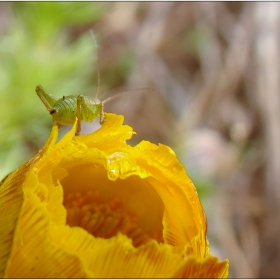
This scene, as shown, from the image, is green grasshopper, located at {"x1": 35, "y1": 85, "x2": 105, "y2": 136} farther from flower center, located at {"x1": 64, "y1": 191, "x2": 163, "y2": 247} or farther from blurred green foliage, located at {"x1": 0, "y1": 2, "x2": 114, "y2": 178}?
blurred green foliage, located at {"x1": 0, "y1": 2, "x2": 114, "y2": 178}

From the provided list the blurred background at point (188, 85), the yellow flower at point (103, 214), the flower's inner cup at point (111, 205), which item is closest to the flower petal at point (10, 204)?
the yellow flower at point (103, 214)

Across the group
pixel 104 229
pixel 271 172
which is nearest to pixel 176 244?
pixel 104 229

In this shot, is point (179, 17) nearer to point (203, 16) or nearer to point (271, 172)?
point (203, 16)

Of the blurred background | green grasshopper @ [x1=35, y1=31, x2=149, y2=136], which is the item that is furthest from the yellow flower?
the blurred background

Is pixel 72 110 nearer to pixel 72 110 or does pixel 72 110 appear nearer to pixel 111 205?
pixel 72 110

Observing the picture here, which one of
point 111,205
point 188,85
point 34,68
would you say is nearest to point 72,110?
point 111,205
